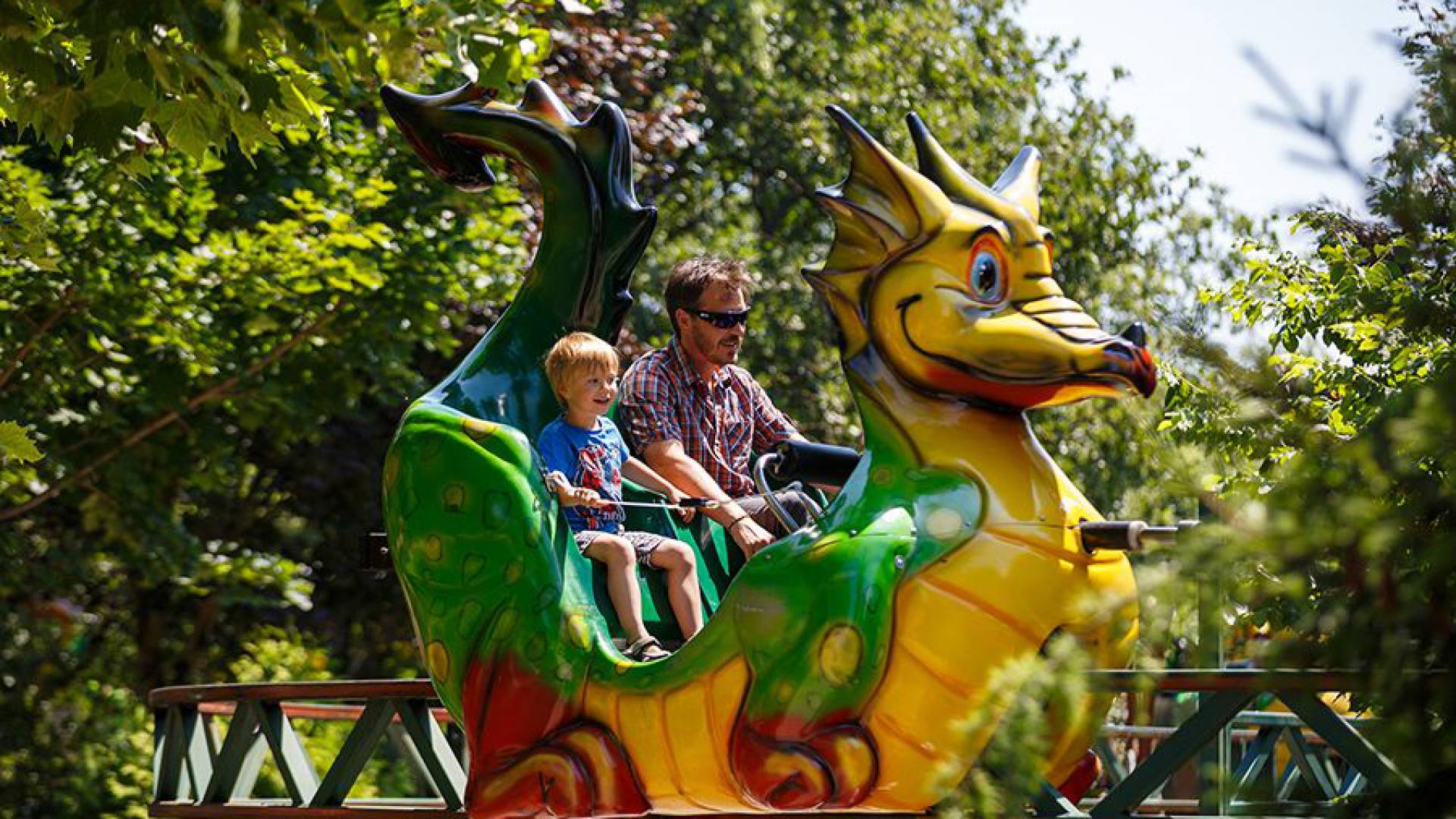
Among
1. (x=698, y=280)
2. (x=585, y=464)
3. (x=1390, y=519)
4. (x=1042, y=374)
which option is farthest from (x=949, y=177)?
(x=1390, y=519)

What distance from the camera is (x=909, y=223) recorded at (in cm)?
501

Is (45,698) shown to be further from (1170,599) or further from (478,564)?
(1170,599)

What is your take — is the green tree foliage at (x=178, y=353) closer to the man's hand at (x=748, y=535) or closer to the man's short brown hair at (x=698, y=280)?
the man's short brown hair at (x=698, y=280)

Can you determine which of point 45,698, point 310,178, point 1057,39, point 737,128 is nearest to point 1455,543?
point 310,178

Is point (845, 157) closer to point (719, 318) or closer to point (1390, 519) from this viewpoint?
point (719, 318)

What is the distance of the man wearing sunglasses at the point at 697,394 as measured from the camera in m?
5.61

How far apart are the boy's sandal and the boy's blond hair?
2.41 feet

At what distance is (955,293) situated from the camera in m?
4.94

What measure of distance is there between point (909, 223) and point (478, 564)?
1.47 metres

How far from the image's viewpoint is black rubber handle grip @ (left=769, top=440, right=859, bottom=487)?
5.56 m

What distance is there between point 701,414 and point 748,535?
0.53 metres

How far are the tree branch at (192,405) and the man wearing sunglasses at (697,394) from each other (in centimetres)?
625

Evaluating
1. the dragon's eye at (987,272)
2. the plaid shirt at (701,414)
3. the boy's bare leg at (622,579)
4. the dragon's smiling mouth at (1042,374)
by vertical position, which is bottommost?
the boy's bare leg at (622,579)

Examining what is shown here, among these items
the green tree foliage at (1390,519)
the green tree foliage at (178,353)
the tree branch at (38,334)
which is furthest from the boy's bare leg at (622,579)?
the tree branch at (38,334)
